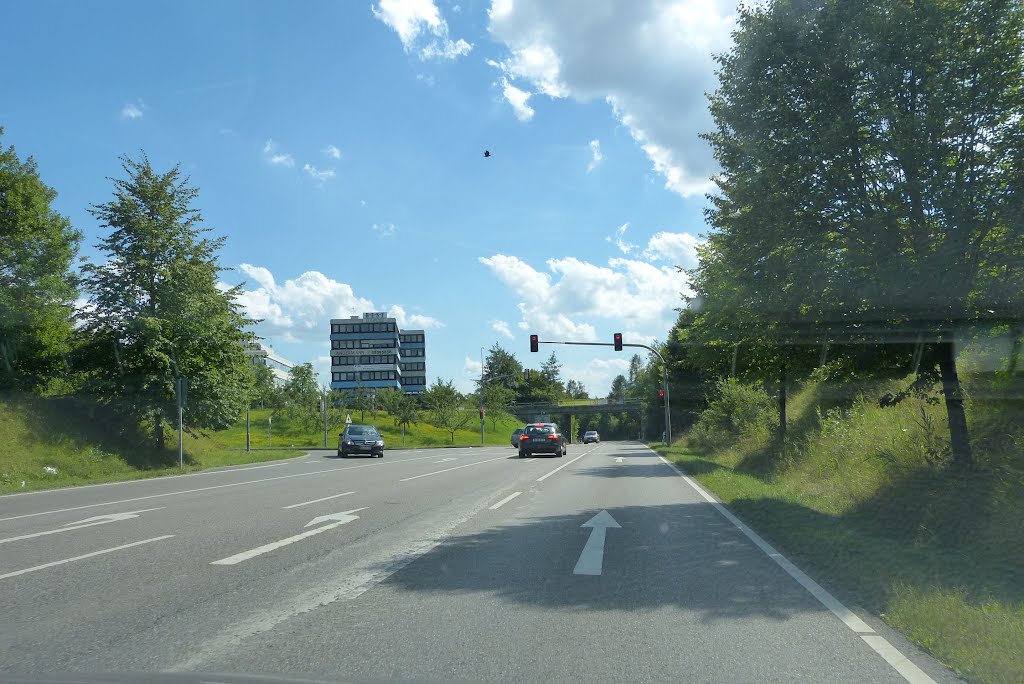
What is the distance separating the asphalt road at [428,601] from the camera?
15.2 feet

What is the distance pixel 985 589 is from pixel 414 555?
5499 millimetres

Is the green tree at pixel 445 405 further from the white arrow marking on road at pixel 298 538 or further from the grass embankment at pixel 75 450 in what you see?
the white arrow marking on road at pixel 298 538

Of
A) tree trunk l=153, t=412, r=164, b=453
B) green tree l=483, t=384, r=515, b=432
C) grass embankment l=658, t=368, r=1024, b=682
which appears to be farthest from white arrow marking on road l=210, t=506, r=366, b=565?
green tree l=483, t=384, r=515, b=432

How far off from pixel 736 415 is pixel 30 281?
32853 millimetres

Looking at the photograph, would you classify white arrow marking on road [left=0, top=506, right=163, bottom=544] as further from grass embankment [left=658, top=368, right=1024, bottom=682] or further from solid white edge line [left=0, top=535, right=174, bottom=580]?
grass embankment [left=658, top=368, right=1024, bottom=682]

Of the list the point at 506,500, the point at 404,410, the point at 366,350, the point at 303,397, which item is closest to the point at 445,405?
the point at 404,410

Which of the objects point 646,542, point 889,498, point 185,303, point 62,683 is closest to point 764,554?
point 646,542

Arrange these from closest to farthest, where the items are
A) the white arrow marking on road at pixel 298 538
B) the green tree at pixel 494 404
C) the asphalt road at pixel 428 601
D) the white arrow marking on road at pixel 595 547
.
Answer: the asphalt road at pixel 428 601 → the white arrow marking on road at pixel 595 547 → the white arrow marking on road at pixel 298 538 → the green tree at pixel 494 404

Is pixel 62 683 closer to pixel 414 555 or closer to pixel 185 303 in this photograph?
pixel 414 555

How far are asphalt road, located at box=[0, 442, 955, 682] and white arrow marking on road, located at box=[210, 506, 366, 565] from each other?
0.05 meters

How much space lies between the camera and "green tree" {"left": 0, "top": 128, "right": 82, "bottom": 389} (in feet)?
104

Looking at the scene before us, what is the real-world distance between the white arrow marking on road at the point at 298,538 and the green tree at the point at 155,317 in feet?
60.5

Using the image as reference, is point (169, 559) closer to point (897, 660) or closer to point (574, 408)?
point (897, 660)

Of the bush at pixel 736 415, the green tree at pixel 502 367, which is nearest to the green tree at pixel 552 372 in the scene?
the green tree at pixel 502 367
